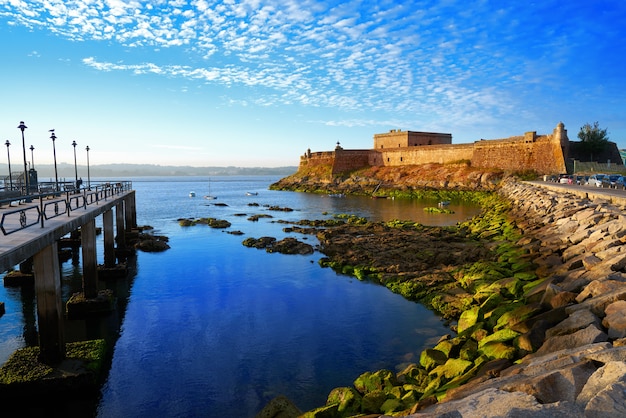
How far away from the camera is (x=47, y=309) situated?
10914 millimetres

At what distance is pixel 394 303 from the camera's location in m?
16.8

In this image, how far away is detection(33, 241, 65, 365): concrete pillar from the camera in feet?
35.7

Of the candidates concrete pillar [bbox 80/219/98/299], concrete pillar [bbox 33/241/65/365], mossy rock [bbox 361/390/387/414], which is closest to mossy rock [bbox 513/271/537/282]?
mossy rock [bbox 361/390/387/414]

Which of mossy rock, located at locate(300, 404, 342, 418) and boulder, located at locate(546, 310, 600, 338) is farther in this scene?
mossy rock, located at locate(300, 404, 342, 418)

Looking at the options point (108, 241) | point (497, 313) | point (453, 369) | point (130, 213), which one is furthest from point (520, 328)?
point (130, 213)

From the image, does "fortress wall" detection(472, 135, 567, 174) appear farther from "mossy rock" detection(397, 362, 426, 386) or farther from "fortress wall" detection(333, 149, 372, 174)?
"mossy rock" detection(397, 362, 426, 386)

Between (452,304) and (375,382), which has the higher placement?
(452,304)

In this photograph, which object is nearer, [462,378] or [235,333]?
[462,378]

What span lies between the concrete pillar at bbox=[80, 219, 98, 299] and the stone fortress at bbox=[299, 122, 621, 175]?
6417 cm

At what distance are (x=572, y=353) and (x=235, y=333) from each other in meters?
10.7

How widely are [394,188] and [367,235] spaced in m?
51.5

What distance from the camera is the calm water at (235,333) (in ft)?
34.9

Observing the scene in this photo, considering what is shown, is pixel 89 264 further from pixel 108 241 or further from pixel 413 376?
pixel 413 376

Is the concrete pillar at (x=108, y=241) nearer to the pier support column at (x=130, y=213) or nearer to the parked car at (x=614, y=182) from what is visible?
the pier support column at (x=130, y=213)
